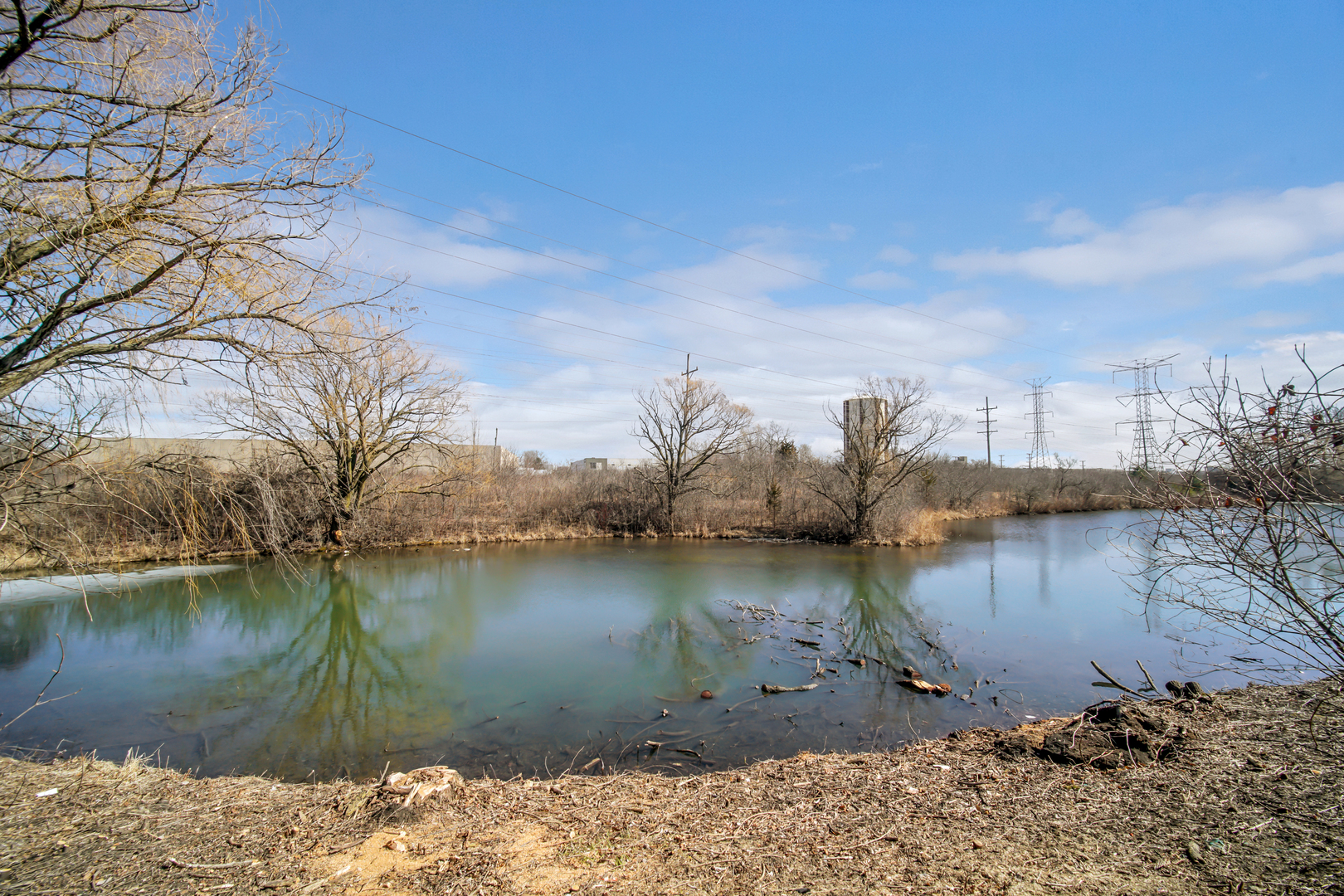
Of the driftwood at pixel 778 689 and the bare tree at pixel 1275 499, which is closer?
the bare tree at pixel 1275 499

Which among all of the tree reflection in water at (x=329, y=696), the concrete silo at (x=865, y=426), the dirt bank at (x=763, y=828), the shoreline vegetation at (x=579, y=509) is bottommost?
the tree reflection in water at (x=329, y=696)

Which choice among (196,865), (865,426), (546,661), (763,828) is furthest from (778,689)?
(865,426)

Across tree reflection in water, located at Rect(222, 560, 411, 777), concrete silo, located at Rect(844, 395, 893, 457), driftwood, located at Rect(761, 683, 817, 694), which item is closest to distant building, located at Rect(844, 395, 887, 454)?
concrete silo, located at Rect(844, 395, 893, 457)

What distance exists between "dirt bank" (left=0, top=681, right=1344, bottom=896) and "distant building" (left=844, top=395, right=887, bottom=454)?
1761 centimetres

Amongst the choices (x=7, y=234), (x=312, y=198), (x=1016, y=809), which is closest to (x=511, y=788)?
(x=1016, y=809)

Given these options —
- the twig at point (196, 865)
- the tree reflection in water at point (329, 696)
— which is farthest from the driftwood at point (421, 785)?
the tree reflection in water at point (329, 696)

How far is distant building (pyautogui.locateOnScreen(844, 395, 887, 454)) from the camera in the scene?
21.9 metres

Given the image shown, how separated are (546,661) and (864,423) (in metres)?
16.7

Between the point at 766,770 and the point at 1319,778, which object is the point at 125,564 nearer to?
the point at 766,770

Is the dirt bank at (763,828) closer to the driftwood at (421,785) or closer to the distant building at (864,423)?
the driftwood at (421,785)

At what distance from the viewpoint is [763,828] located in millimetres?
3537

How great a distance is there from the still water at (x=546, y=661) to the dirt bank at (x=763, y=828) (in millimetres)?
1293

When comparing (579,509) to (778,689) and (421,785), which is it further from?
(421,785)

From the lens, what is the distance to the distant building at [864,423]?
21.9 metres
